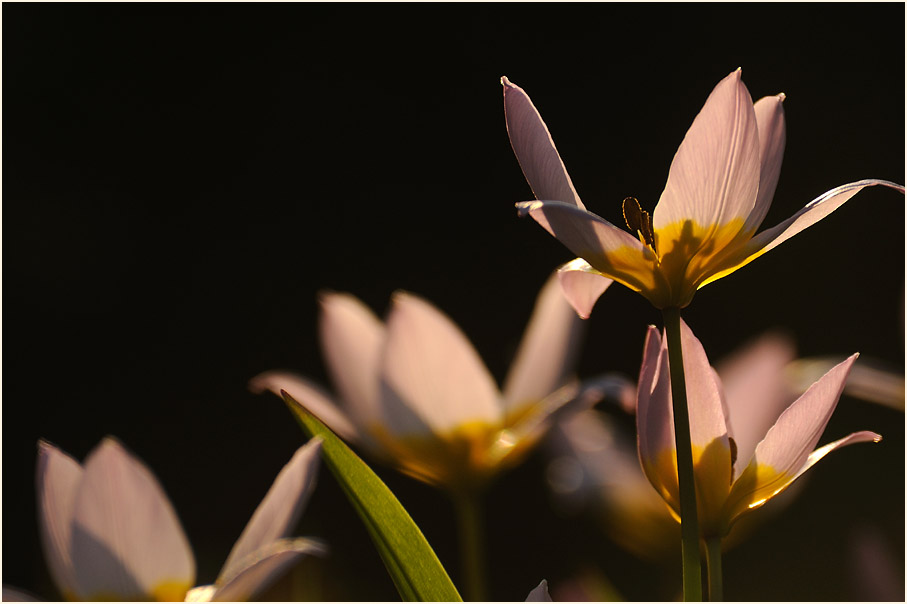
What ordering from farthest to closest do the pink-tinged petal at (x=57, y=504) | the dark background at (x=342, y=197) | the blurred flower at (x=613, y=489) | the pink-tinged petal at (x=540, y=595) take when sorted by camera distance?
the dark background at (x=342, y=197), the blurred flower at (x=613, y=489), the pink-tinged petal at (x=57, y=504), the pink-tinged petal at (x=540, y=595)

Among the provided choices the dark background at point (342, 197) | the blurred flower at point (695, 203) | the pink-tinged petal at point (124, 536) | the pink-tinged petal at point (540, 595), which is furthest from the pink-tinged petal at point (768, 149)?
the dark background at point (342, 197)

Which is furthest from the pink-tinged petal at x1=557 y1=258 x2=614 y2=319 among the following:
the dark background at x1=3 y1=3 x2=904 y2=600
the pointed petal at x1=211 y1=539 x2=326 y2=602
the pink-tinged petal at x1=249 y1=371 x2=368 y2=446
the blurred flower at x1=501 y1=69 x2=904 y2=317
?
the dark background at x1=3 y1=3 x2=904 y2=600

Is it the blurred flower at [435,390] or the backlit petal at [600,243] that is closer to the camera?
the backlit petal at [600,243]

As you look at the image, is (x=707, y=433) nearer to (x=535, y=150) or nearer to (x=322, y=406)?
(x=535, y=150)

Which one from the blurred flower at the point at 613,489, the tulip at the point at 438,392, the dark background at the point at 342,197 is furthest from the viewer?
the dark background at the point at 342,197

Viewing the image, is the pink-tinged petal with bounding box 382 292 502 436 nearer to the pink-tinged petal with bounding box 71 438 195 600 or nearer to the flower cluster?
the flower cluster

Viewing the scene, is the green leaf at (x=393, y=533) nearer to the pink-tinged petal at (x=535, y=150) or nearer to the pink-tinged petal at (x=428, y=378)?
the pink-tinged petal at (x=535, y=150)

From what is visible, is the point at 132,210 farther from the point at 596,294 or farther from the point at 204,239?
the point at 596,294
